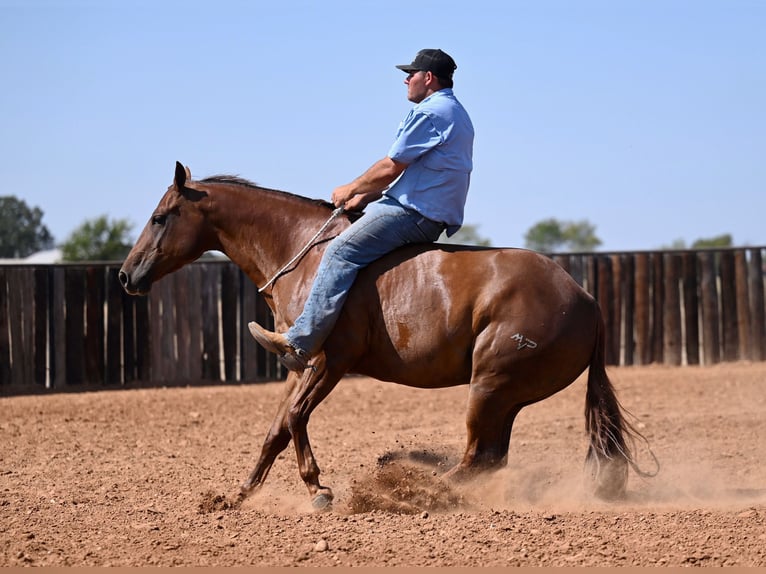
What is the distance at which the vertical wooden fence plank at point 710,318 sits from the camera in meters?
16.8

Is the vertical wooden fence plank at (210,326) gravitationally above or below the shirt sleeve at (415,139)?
below

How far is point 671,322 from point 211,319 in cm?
743

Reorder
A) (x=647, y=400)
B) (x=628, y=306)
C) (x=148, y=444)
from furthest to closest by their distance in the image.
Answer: (x=628, y=306) → (x=647, y=400) → (x=148, y=444)

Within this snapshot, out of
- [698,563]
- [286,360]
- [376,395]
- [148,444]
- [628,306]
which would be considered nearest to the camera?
[698,563]

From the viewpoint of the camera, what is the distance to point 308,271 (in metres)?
6.59

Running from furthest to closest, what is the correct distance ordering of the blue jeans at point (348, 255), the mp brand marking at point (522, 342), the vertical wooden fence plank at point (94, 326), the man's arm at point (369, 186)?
1. the vertical wooden fence plank at point (94, 326)
2. the man's arm at point (369, 186)
3. the blue jeans at point (348, 255)
4. the mp brand marking at point (522, 342)

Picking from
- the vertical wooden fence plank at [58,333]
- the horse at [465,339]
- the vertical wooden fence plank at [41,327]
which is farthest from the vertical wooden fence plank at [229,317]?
the horse at [465,339]

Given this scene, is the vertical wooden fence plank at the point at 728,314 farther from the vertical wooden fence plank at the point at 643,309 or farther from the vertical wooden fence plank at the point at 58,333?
the vertical wooden fence plank at the point at 58,333

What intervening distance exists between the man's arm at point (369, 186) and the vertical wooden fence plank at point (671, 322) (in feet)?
36.5

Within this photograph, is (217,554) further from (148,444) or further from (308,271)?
(148,444)

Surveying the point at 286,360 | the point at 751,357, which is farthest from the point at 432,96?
the point at 751,357

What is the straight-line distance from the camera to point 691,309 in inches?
659

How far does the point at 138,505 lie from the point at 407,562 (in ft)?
8.15

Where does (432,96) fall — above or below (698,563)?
above
